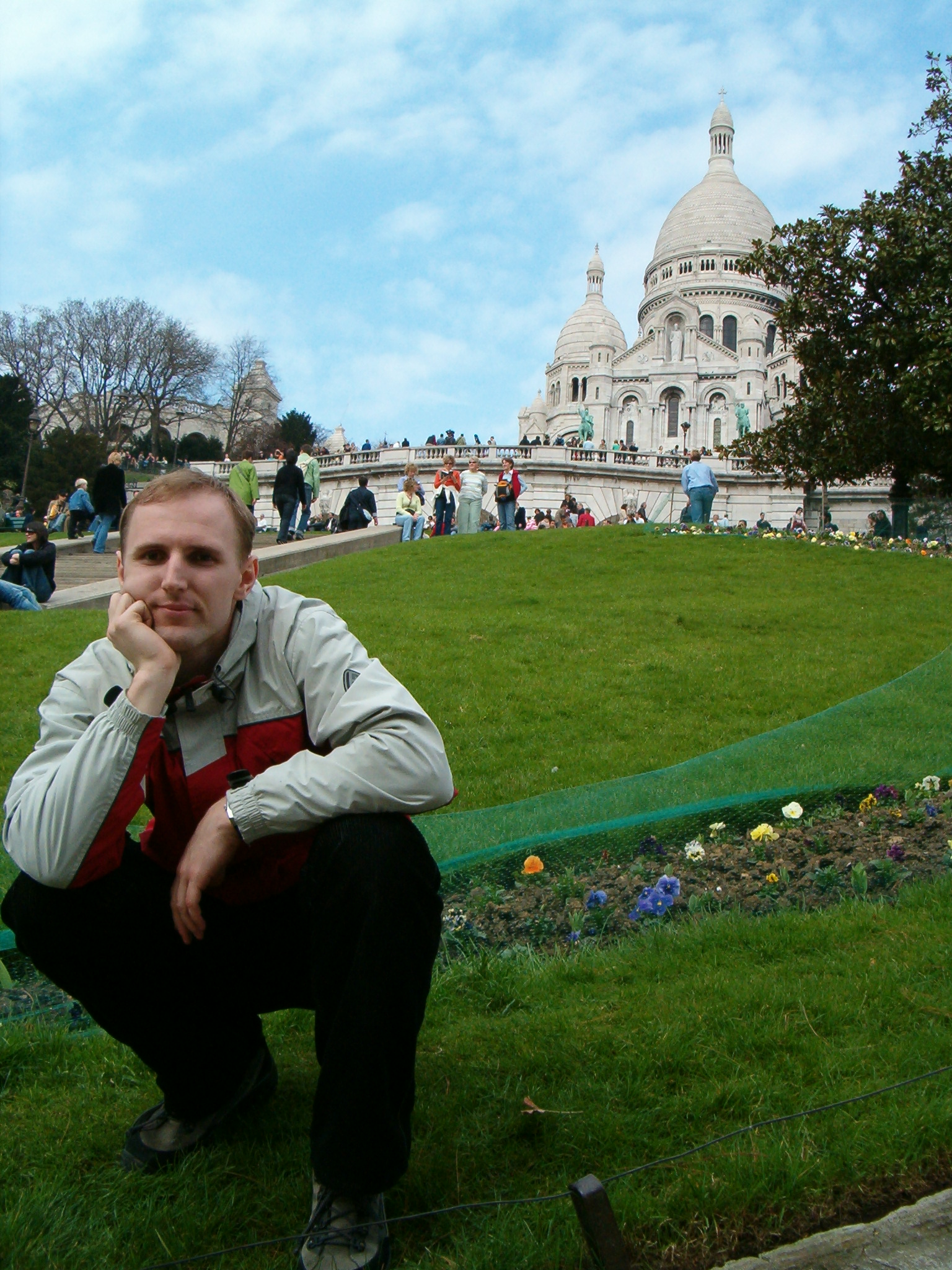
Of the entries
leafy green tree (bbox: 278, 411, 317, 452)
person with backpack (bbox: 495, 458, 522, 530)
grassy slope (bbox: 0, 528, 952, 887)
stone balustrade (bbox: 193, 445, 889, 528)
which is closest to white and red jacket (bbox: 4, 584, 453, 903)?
grassy slope (bbox: 0, 528, 952, 887)

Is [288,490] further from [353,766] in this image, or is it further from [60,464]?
[60,464]

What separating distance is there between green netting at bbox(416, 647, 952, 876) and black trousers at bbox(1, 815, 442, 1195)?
1667 mm

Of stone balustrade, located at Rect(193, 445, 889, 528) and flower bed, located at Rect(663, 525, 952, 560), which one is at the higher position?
stone balustrade, located at Rect(193, 445, 889, 528)

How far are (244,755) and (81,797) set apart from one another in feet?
1.31

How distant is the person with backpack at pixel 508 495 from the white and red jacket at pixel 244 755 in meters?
20.7

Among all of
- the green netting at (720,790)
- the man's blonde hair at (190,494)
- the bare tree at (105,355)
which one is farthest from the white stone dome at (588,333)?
the man's blonde hair at (190,494)

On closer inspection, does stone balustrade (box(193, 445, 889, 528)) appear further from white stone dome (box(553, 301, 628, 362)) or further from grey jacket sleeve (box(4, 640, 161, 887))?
white stone dome (box(553, 301, 628, 362))

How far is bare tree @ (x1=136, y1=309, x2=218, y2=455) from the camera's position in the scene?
50.4 meters

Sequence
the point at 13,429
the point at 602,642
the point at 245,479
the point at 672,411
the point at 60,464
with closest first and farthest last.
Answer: the point at 602,642, the point at 245,479, the point at 60,464, the point at 13,429, the point at 672,411

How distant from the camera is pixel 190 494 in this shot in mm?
2383

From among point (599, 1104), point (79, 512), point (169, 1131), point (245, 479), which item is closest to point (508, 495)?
point (245, 479)

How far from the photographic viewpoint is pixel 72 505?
73.0 ft

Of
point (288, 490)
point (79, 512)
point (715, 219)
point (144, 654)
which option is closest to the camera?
point (144, 654)

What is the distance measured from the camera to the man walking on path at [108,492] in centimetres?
1712
